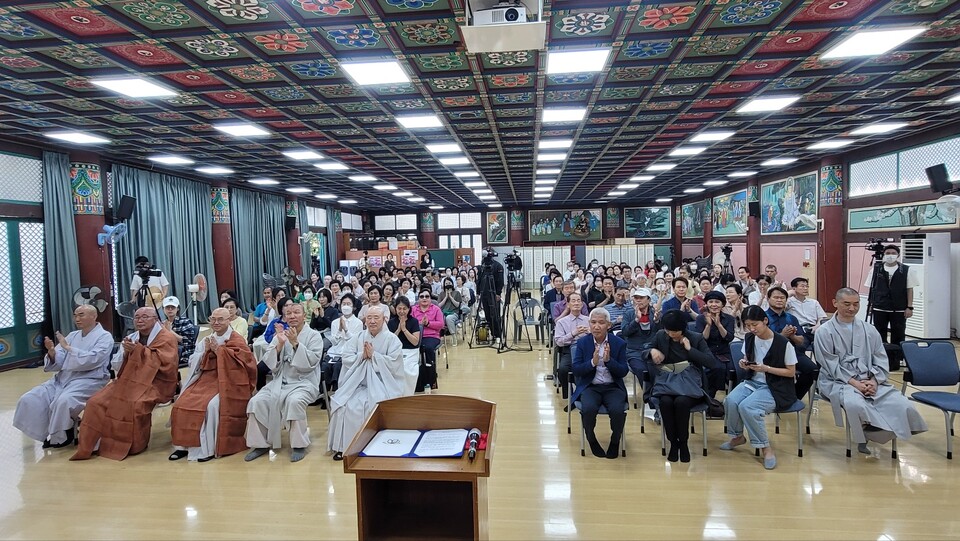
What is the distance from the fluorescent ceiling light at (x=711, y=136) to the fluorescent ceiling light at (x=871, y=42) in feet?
11.2

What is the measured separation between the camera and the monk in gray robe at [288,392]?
4.20m

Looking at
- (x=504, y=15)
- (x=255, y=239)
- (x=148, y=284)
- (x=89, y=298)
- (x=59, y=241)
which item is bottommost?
(x=89, y=298)

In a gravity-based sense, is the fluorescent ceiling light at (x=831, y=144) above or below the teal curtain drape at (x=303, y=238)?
above

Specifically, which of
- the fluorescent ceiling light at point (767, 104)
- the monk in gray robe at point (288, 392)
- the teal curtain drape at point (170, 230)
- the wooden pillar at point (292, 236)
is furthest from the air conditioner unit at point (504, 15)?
the wooden pillar at point (292, 236)

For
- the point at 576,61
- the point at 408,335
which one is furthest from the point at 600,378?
the point at 576,61

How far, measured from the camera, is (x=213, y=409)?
4215 mm

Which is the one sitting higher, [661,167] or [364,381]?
[661,167]

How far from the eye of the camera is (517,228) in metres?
23.2

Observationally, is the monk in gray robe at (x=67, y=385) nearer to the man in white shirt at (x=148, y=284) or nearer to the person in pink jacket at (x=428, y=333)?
the man in white shirt at (x=148, y=284)

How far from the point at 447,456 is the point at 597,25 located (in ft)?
12.7

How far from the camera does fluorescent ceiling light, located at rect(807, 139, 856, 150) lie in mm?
9281

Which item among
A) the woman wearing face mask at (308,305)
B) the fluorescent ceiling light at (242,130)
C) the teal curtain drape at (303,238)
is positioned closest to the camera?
the woman wearing face mask at (308,305)

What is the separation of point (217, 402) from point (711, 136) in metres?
8.81

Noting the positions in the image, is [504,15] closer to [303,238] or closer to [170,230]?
[170,230]
